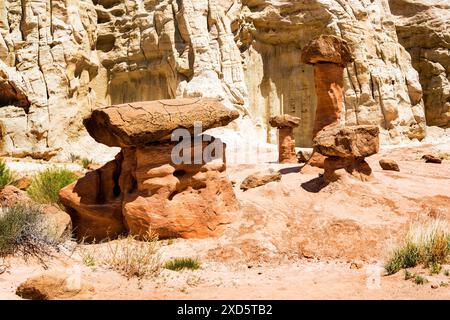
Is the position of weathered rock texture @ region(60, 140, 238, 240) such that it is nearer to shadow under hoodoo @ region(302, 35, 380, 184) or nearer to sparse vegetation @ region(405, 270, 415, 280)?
shadow under hoodoo @ region(302, 35, 380, 184)

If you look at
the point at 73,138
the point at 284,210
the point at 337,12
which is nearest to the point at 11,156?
the point at 73,138

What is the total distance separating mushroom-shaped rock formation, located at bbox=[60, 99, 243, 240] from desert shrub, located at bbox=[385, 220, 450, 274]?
2.92 meters

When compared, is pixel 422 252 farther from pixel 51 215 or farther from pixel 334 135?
pixel 51 215

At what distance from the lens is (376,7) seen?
26141 mm

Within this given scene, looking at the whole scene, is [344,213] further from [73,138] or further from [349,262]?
[73,138]

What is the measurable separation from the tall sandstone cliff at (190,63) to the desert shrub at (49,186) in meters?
9.01

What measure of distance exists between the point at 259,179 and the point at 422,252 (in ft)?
15.3

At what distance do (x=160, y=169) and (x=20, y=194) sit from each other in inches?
180

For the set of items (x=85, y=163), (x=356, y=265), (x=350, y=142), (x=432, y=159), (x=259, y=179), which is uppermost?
(x=350, y=142)

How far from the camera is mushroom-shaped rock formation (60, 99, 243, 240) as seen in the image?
794cm

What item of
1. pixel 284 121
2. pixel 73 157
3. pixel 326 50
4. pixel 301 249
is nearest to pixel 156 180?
pixel 301 249

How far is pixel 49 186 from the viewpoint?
1153 centimetres

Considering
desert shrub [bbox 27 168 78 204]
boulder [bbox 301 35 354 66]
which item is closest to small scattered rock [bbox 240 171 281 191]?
boulder [bbox 301 35 354 66]

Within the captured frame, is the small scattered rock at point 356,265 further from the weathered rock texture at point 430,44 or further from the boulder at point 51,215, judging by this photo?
the weathered rock texture at point 430,44
